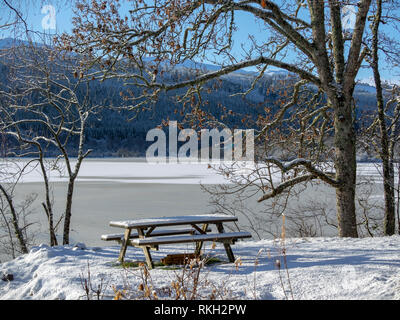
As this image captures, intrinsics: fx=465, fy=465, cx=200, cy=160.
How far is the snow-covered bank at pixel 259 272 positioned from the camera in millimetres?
3857

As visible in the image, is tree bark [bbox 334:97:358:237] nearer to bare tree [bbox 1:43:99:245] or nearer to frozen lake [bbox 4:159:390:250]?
frozen lake [bbox 4:159:390:250]

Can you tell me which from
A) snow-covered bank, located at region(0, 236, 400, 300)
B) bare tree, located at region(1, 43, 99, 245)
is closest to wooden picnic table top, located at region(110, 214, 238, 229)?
snow-covered bank, located at region(0, 236, 400, 300)

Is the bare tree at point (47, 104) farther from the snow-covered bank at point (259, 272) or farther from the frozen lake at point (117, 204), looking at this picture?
the snow-covered bank at point (259, 272)

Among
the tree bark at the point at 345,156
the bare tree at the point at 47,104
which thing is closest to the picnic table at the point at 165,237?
the tree bark at the point at 345,156

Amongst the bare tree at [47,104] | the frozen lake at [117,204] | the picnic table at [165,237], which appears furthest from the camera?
the frozen lake at [117,204]

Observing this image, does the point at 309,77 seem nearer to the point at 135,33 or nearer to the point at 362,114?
the point at 135,33

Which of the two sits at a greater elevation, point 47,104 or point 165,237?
point 47,104

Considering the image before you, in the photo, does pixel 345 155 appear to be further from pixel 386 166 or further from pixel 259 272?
pixel 259 272

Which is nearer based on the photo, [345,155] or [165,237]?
[165,237]

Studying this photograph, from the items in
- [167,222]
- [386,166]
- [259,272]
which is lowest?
[259,272]

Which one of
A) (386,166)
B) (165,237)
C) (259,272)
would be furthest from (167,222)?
(386,166)

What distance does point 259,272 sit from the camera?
4.65 m

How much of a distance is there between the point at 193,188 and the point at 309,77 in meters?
18.9

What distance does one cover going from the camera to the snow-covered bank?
3.86m
